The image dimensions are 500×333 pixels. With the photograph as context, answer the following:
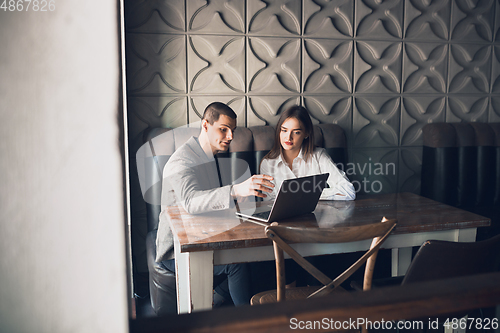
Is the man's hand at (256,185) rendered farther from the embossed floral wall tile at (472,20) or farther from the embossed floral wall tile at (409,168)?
the embossed floral wall tile at (472,20)

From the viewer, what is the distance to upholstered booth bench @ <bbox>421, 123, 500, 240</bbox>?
2.77m

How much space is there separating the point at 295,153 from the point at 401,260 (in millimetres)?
1000

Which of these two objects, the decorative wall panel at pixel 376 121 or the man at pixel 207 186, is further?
the decorative wall panel at pixel 376 121

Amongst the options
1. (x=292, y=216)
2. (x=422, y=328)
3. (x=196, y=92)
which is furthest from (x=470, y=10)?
(x=422, y=328)

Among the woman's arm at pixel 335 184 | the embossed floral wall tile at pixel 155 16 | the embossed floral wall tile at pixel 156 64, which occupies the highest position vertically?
the embossed floral wall tile at pixel 155 16

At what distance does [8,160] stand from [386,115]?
9.94ft

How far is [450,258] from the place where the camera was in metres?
1.10

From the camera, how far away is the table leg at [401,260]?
1886 mm

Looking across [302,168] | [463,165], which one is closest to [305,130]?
[302,168]

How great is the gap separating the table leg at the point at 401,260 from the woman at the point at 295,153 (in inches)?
25.9

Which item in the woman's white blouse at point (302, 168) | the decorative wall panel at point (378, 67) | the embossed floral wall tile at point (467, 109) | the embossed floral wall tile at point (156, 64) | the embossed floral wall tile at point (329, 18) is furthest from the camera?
the embossed floral wall tile at point (467, 109)

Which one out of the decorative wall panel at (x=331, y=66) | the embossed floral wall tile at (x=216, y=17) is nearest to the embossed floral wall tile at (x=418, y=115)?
the decorative wall panel at (x=331, y=66)

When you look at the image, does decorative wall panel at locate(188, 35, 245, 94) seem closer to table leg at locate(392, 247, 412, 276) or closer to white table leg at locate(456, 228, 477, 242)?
table leg at locate(392, 247, 412, 276)

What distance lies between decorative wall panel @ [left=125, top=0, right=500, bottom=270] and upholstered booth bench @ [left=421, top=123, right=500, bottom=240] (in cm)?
20
